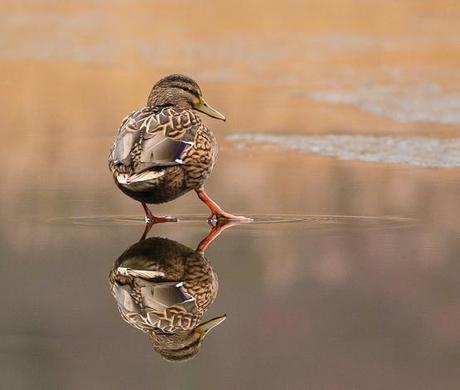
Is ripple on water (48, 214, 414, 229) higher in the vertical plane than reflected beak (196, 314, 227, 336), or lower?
higher

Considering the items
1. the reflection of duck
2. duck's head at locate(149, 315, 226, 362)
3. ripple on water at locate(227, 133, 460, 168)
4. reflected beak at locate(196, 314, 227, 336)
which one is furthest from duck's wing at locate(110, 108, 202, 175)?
ripple on water at locate(227, 133, 460, 168)

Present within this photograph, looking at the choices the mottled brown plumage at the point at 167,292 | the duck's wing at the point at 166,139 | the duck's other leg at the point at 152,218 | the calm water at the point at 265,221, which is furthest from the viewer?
the duck's other leg at the point at 152,218

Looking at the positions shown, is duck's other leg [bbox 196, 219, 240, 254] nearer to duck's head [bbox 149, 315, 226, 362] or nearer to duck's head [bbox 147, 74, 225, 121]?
duck's head [bbox 147, 74, 225, 121]

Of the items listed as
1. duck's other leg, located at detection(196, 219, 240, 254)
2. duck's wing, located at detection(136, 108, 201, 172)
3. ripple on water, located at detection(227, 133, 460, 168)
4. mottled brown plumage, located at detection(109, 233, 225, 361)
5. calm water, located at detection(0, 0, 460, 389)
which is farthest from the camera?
ripple on water, located at detection(227, 133, 460, 168)

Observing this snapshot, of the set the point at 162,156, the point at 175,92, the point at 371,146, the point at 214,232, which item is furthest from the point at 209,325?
the point at 371,146

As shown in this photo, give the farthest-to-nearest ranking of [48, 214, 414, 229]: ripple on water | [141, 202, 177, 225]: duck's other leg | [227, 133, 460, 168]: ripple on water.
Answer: [227, 133, 460, 168]: ripple on water < [141, 202, 177, 225]: duck's other leg < [48, 214, 414, 229]: ripple on water

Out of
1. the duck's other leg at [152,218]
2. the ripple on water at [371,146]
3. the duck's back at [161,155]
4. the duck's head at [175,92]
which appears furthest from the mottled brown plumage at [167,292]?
the ripple on water at [371,146]

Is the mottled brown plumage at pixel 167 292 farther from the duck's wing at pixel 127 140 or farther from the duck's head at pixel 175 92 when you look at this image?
the duck's head at pixel 175 92
